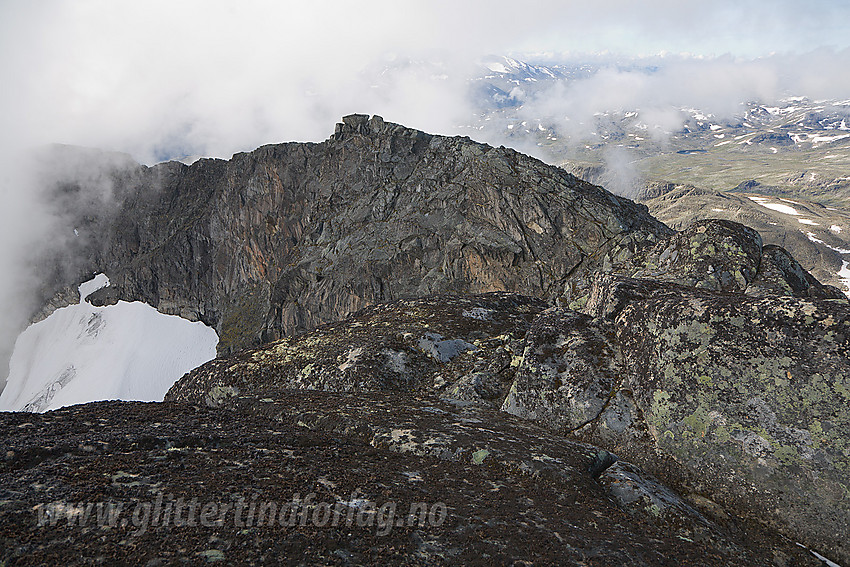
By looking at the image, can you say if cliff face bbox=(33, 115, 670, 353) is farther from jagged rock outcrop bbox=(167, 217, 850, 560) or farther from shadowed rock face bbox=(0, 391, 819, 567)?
shadowed rock face bbox=(0, 391, 819, 567)

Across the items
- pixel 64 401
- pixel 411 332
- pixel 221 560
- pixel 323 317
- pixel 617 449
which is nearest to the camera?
pixel 221 560

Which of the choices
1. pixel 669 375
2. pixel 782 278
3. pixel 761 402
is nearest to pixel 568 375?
pixel 669 375

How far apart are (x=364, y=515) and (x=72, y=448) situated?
5704 mm

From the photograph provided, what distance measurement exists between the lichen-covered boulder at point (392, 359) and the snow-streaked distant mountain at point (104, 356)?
440 ft

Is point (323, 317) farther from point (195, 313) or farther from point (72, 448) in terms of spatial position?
point (72, 448)

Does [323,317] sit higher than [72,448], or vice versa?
[72,448]

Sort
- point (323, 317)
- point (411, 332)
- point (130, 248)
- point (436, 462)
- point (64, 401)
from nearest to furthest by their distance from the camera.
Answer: point (436, 462) < point (411, 332) < point (323, 317) < point (64, 401) < point (130, 248)

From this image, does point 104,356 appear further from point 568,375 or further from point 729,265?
point 729,265

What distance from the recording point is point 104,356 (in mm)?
162000

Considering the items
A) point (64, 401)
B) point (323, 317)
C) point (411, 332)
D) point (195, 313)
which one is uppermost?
point (411, 332)

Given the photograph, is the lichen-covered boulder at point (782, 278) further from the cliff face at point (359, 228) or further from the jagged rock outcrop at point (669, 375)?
the cliff face at point (359, 228)

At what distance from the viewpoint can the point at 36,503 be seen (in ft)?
20.6

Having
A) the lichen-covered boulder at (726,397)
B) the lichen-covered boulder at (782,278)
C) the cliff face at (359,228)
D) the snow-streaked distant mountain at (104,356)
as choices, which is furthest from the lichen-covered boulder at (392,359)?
the snow-streaked distant mountain at (104,356)

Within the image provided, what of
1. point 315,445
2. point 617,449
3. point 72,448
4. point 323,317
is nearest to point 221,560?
point 315,445
